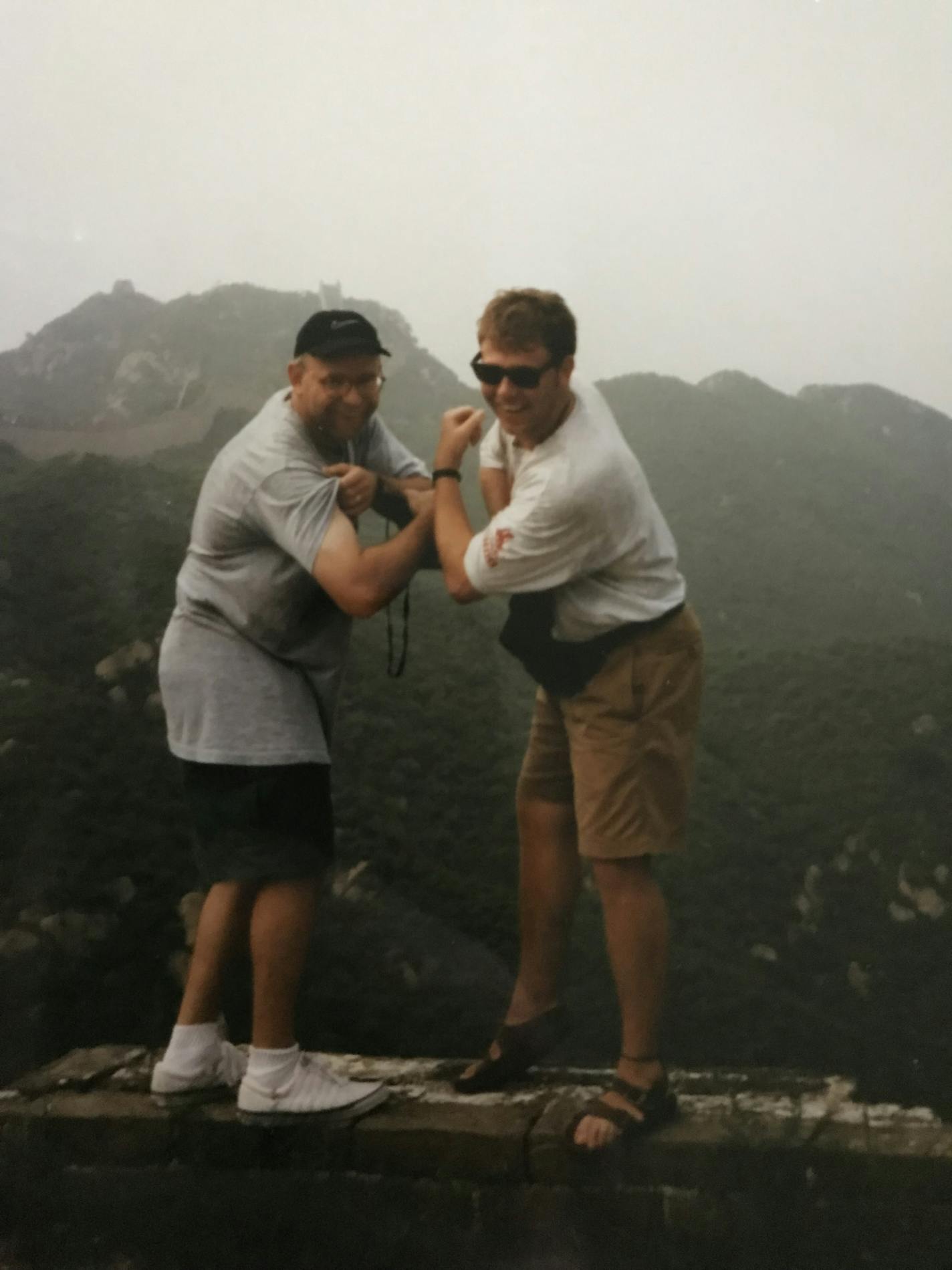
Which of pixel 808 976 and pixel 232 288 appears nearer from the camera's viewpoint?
pixel 808 976

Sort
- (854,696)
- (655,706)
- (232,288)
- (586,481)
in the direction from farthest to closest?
(232,288)
(854,696)
(655,706)
(586,481)

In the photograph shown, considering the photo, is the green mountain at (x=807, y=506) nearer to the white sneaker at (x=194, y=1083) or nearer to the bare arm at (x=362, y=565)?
the bare arm at (x=362, y=565)

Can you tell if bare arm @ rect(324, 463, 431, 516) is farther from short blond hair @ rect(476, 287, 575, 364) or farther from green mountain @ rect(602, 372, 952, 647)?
green mountain @ rect(602, 372, 952, 647)

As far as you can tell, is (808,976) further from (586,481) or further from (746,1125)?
(586,481)

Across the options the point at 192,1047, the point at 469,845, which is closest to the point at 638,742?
the point at 469,845

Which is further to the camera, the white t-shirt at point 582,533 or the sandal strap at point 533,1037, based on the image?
the sandal strap at point 533,1037

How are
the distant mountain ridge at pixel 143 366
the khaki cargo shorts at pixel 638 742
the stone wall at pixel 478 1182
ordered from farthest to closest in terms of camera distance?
the distant mountain ridge at pixel 143 366 < the khaki cargo shorts at pixel 638 742 < the stone wall at pixel 478 1182

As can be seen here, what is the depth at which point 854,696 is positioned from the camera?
2.73 meters

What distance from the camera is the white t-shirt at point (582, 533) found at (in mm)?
2125

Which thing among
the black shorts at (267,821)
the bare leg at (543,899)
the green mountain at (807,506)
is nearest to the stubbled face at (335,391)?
the green mountain at (807,506)

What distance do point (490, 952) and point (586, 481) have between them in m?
1.17

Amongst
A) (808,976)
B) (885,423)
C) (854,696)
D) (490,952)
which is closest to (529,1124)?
(490,952)

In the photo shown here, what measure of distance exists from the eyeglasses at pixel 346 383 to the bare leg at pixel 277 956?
1.08 m

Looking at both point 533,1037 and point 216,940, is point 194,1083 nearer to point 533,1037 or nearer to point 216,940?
point 216,940
